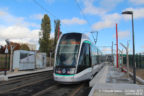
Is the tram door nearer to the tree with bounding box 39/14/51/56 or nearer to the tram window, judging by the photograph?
the tram window

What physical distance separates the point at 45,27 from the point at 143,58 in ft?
107

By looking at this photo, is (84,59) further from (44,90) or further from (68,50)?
(44,90)

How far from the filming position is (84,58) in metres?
10.8

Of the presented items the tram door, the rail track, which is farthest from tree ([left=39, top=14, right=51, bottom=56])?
the tram door

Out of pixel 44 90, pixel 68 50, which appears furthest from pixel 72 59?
pixel 44 90

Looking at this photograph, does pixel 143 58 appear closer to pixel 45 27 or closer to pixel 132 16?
pixel 132 16

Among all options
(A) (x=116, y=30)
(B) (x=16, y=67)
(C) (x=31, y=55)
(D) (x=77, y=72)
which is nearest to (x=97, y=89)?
(D) (x=77, y=72)

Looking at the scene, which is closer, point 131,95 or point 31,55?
point 131,95

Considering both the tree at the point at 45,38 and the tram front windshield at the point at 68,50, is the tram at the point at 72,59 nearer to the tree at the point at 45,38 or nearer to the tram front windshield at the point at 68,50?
the tram front windshield at the point at 68,50

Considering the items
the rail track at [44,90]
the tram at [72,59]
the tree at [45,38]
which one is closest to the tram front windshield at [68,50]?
the tram at [72,59]

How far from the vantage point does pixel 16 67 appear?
22.2m

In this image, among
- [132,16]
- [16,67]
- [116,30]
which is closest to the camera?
[132,16]

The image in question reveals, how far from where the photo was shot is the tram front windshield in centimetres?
1014

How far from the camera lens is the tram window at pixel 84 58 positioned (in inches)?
407
